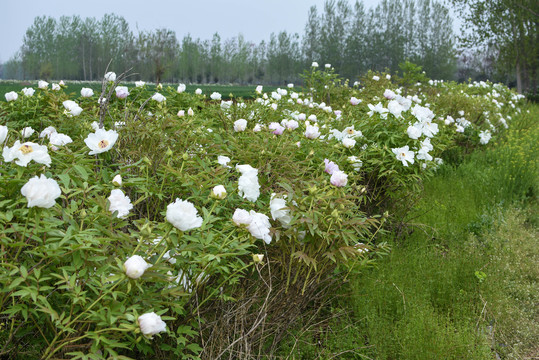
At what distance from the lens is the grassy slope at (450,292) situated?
221 centimetres

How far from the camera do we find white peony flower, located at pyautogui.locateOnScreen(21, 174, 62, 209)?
1181 mm

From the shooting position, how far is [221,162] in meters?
2.05

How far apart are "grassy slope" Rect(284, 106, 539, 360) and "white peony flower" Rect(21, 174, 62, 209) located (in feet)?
4.06

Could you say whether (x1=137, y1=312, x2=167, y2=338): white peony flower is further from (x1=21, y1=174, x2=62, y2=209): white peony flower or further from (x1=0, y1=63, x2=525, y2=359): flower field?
(x1=21, y1=174, x2=62, y2=209): white peony flower

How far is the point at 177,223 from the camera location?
1.26m

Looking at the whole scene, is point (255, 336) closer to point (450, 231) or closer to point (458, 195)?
point (450, 231)

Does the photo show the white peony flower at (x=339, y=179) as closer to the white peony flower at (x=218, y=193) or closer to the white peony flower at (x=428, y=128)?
the white peony flower at (x=218, y=193)

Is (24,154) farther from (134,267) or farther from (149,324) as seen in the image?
(149,324)

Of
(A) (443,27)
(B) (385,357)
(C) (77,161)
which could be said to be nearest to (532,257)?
(B) (385,357)

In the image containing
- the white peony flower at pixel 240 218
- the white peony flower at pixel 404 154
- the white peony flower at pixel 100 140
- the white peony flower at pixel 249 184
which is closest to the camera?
Answer: the white peony flower at pixel 240 218

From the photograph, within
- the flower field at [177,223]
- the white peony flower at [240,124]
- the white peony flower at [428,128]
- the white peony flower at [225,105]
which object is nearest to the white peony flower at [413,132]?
the flower field at [177,223]

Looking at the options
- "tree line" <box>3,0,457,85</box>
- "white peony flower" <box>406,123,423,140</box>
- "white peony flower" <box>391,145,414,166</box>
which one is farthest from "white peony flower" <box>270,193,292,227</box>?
"tree line" <box>3,0,457,85</box>

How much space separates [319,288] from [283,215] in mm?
829

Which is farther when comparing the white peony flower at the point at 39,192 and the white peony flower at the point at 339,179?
the white peony flower at the point at 339,179
